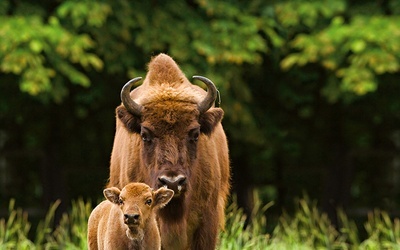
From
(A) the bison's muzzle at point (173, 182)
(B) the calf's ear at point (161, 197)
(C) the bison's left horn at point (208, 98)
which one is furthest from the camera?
(C) the bison's left horn at point (208, 98)

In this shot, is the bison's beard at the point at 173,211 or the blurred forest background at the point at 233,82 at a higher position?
the blurred forest background at the point at 233,82

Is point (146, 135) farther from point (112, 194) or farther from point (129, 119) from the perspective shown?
point (112, 194)

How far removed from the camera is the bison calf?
646cm

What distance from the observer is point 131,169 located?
8.53 meters

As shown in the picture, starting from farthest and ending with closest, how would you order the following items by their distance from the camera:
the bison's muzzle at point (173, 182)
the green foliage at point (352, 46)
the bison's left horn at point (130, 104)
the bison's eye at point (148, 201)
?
the green foliage at point (352, 46) < the bison's left horn at point (130, 104) < the bison's muzzle at point (173, 182) < the bison's eye at point (148, 201)

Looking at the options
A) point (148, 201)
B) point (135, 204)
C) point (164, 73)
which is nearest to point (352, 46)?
point (164, 73)

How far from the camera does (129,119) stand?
27.6 ft

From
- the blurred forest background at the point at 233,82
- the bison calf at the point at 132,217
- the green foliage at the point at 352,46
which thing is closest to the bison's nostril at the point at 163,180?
the bison calf at the point at 132,217

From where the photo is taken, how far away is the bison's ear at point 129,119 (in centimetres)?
839

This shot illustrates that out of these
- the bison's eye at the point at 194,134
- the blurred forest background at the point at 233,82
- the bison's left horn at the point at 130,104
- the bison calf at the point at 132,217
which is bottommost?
the bison calf at the point at 132,217

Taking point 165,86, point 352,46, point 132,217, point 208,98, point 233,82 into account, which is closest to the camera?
point 132,217

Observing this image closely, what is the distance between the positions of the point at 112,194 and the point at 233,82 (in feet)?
29.4

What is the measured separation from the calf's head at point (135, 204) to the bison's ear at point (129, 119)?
1.71 metres

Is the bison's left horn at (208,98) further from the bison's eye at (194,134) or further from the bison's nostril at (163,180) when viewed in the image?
the bison's nostril at (163,180)
